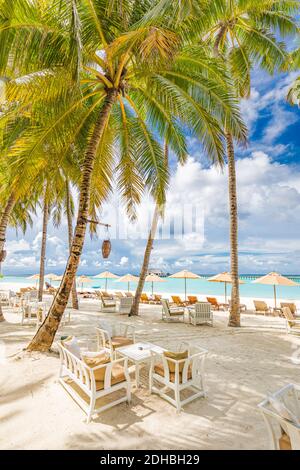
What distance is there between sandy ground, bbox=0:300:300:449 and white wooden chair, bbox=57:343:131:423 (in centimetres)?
10

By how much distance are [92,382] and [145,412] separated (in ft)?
2.99

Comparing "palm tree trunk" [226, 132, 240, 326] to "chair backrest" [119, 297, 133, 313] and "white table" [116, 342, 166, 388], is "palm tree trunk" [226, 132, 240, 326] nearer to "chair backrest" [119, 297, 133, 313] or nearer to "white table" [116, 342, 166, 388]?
"chair backrest" [119, 297, 133, 313]

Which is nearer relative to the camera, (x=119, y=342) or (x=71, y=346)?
(x=71, y=346)

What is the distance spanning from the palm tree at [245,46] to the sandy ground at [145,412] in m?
4.76

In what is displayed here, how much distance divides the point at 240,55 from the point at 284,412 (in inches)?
482

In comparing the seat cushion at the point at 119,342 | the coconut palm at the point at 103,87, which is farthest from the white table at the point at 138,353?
the coconut palm at the point at 103,87

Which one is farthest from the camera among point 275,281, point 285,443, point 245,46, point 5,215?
point 275,281

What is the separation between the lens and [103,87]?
6152 mm

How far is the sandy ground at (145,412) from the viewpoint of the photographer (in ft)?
9.38

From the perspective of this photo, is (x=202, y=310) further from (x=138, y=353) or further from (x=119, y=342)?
(x=138, y=353)

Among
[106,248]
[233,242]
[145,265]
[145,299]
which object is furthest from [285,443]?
[145,299]

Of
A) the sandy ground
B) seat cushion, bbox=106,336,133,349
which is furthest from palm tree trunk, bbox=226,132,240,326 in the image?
seat cushion, bbox=106,336,133,349
